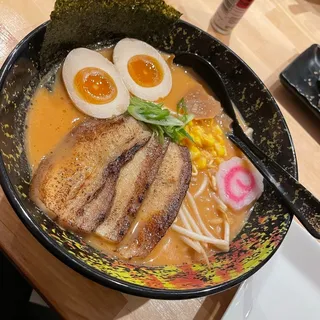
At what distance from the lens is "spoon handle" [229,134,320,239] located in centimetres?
127

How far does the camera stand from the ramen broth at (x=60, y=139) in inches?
46.9

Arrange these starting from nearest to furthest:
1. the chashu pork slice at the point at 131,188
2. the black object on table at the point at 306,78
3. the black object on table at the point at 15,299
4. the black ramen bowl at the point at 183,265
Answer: the black ramen bowl at the point at 183,265, the chashu pork slice at the point at 131,188, the black object on table at the point at 15,299, the black object on table at the point at 306,78

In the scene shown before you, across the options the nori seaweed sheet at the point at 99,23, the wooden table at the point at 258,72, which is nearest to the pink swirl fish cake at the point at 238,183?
the wooden table at the point at 258,72

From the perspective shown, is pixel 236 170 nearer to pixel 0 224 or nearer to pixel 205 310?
pixel 205 310

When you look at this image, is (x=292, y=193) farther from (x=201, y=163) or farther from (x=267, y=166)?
(x=201, y=163)

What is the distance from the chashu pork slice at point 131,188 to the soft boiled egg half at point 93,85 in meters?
0.16

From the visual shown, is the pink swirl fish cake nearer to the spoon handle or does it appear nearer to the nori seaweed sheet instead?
the spoon handle

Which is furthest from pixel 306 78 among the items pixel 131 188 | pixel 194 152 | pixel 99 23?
pixel 131 188

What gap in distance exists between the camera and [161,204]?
3.98 feet

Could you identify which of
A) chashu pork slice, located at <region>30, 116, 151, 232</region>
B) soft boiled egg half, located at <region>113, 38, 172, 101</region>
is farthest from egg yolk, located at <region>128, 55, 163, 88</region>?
chashu pork slice, located at <region>30, 116, 151, 232</region>

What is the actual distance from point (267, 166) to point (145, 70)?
518 millimetres

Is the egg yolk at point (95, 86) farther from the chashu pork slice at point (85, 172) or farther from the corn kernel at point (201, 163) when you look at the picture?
the corn kernel at point (201, 163)

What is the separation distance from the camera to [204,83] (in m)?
1.57

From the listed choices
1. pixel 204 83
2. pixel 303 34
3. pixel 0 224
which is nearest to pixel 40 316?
pixel 0 224
